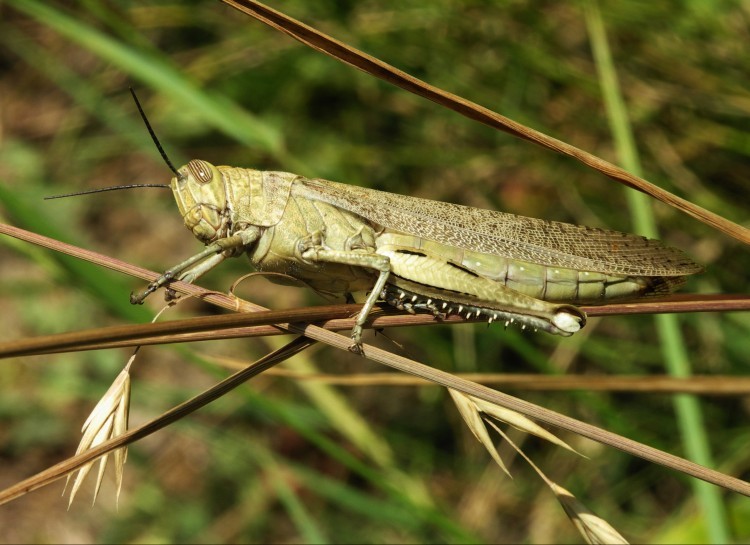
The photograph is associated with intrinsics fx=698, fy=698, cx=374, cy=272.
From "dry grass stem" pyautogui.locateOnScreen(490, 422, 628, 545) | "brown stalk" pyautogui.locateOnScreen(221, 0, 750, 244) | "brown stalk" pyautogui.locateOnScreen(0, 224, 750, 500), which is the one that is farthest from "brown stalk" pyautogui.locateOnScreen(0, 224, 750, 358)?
"dry grass stem" pyautogui.locateOnScreen(490, 422, 628, 545)

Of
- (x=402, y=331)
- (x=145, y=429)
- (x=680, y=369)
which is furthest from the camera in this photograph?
(x=402, y=331)

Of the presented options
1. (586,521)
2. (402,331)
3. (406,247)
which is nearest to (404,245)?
(406,247)

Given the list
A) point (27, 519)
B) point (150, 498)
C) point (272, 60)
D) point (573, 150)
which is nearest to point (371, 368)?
point (150, 498)

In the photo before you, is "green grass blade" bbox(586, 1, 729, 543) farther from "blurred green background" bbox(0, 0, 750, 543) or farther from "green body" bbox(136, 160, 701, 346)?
"blurred green background" bbox(0, 0, 750, 543)

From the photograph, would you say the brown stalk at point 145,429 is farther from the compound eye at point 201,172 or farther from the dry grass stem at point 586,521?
the compound eye at point 201,172

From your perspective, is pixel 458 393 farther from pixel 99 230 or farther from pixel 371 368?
pixel 99 230

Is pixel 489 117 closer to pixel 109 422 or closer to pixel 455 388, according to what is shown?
pixel 455 388
